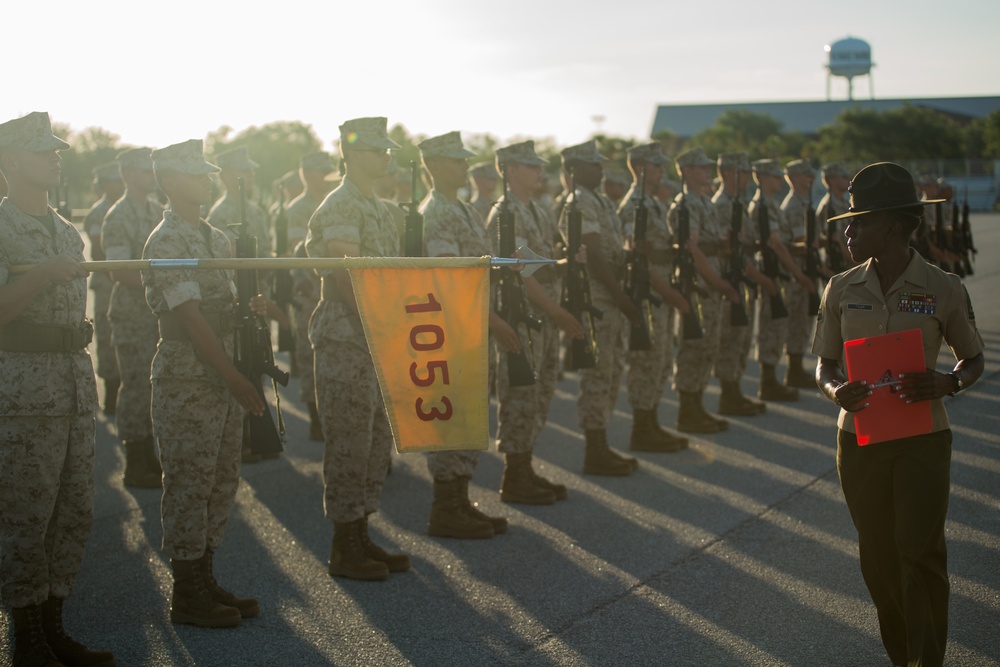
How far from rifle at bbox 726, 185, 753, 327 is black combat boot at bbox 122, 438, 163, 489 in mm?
5133

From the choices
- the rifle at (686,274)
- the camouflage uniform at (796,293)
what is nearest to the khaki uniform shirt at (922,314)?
the rifle at (686,274)

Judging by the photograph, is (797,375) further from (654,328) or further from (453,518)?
(453,518)

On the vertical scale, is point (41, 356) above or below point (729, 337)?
above

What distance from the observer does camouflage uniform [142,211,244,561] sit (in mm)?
4914

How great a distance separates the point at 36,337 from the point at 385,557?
223 centimetres

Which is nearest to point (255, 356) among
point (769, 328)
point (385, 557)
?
→ point (385, 557)

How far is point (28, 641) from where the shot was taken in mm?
4379

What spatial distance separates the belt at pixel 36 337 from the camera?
14.3ft

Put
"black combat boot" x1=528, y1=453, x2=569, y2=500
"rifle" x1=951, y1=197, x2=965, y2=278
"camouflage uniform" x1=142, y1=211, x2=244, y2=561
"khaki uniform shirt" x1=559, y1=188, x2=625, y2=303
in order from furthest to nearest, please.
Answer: "rifle" x1=951, y1=197, x2=965, y2=278
"khaki uniform shirt" x1=559, y1=188, x2=625, y2=303
"black combat boot" x1=528, y1=453, x2=569, y2=500
"camouflage uniform" x1=142, y1=211, x2=244, y2=561

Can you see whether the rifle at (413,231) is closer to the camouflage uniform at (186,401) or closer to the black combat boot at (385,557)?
the camouflage uniform at (186,401)

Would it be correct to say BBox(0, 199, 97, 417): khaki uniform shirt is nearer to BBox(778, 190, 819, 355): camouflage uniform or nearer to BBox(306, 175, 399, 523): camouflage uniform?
BBox(306, 175, 399, 523): camouflage uniform

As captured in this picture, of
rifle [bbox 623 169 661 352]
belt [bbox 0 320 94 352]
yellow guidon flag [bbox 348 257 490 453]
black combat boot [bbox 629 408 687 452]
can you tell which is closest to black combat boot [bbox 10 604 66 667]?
belt [bbox 0 320 94 352]

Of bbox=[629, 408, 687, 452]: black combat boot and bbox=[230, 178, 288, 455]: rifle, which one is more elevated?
bbox=[230, 178, 288, 455]: rifle

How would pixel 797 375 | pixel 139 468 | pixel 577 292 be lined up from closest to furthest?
pixel 577 292 → pixel 139 468 → pixel 797 375
